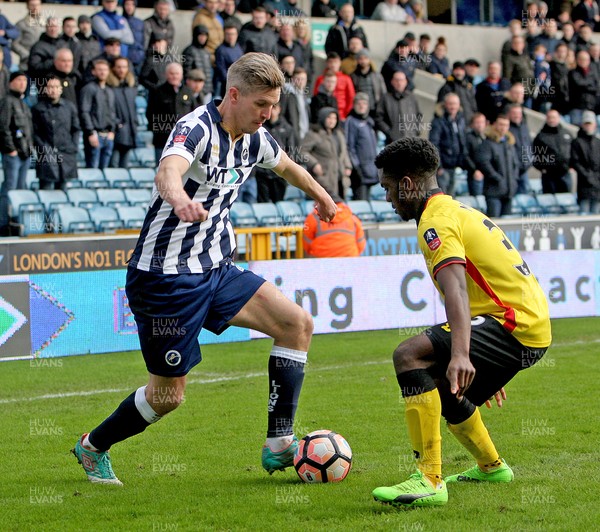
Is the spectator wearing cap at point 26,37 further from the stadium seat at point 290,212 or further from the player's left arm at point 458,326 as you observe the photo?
the player's left arm at point 458,326

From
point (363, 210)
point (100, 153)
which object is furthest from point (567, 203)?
point (100, 153)

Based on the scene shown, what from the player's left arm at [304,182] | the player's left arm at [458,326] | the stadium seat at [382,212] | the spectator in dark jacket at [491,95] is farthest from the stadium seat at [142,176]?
the player's left arm at [458,326]

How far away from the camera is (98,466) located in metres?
5.62

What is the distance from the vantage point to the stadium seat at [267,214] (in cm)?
1477

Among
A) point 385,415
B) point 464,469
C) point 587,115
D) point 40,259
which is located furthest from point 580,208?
point 464,469

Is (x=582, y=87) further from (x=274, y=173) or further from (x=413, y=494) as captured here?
(x=413, y=494)

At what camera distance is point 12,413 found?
796 centimetres

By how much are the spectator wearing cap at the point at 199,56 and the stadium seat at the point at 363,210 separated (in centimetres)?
271

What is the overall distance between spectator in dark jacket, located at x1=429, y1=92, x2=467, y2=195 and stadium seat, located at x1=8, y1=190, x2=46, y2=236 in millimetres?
6375

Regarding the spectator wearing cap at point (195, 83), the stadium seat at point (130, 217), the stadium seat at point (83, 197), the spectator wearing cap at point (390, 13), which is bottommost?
the stadium seat at point (130, 217)

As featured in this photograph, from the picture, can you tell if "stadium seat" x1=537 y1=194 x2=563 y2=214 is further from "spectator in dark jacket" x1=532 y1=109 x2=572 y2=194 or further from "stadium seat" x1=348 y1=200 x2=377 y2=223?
"stadium seat" x1=348 y1=200 x2=377 y2=223

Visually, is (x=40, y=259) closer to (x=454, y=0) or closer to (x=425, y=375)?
(x=425, y=375)

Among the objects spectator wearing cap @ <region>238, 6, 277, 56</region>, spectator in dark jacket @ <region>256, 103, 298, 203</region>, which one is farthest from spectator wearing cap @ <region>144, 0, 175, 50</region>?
spectator in dark jacket @ <region>256, 103, 298, 203</region>

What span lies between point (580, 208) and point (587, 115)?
62.7 inches
